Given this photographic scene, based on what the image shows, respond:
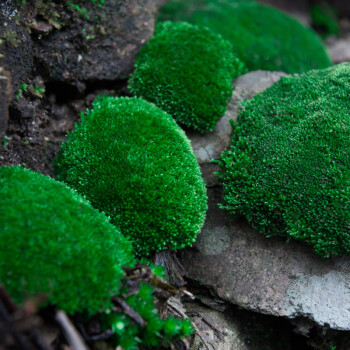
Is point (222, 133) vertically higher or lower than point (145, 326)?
higher

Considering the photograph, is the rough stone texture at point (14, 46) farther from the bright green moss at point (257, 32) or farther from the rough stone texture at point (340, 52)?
the rough stone texture at point (340, 52)

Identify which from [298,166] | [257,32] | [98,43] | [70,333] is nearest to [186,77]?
[98,43]

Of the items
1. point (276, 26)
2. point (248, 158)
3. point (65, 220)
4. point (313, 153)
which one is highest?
point (276, 26)

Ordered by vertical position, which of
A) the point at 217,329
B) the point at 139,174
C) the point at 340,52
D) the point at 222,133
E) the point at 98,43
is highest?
the point at 340,52

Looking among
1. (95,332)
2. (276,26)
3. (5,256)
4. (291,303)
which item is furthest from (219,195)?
(276,26)

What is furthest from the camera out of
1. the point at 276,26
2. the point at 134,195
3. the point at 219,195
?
the point at 276,26

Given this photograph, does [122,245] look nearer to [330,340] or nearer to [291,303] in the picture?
[291,303]

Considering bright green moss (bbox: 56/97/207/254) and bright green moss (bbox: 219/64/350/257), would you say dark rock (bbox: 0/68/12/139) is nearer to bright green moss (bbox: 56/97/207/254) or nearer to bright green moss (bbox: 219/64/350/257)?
bright green moss (bbox: 56/97/207/254)

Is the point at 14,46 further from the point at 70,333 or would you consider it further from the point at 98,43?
the point at 70,333
